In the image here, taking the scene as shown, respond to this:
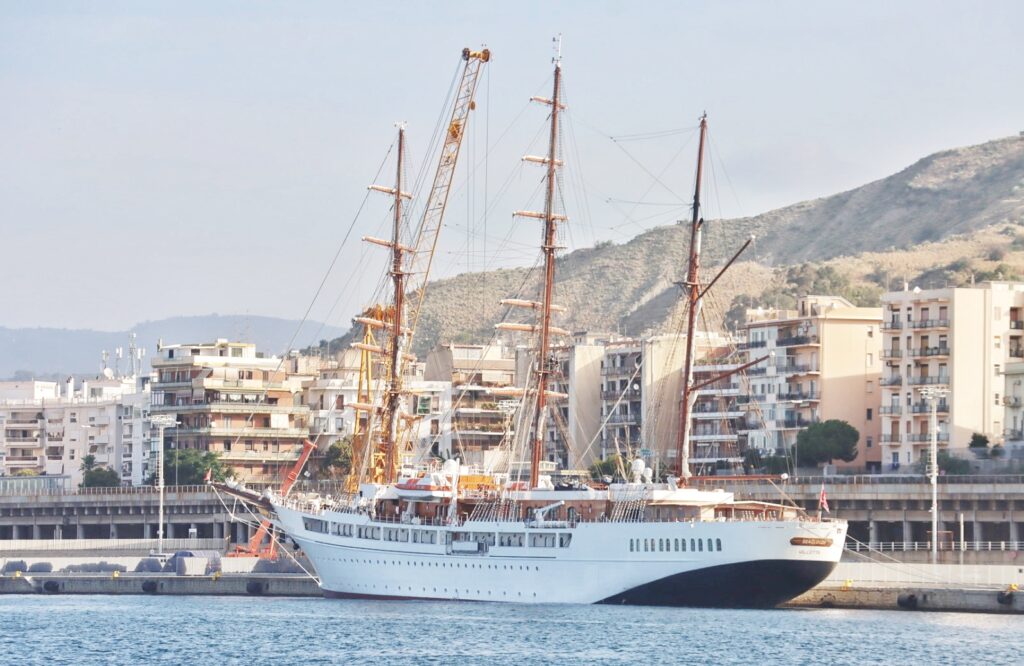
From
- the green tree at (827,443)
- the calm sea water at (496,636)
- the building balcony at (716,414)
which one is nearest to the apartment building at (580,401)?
the building balcony at (716,414)

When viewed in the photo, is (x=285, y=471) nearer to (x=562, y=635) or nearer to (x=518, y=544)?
(x=518, y=544)

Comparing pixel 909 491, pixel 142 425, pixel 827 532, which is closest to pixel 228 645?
pixel 827 532

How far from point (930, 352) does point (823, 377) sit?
11870mm

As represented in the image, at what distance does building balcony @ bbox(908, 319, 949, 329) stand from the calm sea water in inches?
1778

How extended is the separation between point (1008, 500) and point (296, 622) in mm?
41471

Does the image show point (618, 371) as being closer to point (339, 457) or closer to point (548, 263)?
point (339, 457)

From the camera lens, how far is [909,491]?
112812 mm

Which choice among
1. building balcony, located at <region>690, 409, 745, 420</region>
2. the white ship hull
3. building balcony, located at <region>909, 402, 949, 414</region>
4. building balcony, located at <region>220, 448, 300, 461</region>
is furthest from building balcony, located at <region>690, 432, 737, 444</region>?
the white ship hull

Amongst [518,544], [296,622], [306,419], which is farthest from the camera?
[306,419]

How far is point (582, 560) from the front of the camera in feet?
298

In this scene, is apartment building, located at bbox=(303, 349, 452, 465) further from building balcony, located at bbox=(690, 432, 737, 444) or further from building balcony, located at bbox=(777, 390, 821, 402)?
building balcony, located at bbox=(777, 390, 821, 402)

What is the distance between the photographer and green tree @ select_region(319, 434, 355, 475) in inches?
5925

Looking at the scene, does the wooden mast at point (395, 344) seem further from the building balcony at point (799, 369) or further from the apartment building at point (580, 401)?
the apartment building at point (580, 401)

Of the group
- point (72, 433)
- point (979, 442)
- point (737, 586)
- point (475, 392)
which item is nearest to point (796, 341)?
point (979, 442)
